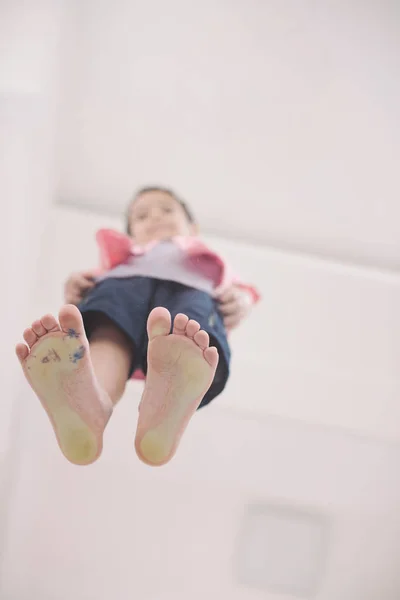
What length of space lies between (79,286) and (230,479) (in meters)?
0.53

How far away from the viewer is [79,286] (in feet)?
3.49

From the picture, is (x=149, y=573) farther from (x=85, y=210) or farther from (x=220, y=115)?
(x=220, y=115)

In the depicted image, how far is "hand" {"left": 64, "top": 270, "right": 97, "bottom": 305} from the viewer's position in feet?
3.48

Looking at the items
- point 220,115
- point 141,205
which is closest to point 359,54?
point 220,115

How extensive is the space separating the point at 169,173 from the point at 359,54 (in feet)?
1.86

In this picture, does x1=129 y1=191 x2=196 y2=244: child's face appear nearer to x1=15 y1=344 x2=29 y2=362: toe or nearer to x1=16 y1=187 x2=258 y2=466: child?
x1=16 y1=187 x2=258 y2=466: child

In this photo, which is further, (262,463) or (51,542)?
(262,463)

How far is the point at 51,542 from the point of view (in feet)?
3.81

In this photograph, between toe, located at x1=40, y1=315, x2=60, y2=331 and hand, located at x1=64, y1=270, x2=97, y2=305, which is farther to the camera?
hand, located at x1=64, y1=270, x2=97, y2=305

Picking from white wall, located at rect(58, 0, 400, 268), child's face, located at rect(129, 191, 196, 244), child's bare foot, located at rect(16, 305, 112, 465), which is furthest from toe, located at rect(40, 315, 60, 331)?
white wall, located at rect(58, 0, 400, 268)

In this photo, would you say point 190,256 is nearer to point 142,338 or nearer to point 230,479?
point 142,338

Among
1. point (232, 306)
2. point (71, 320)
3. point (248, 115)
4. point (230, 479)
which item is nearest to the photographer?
point (71, 320)

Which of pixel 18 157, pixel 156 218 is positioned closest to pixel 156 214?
pixel 156 218

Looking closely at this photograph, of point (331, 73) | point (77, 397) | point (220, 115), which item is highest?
point (331, 73)
